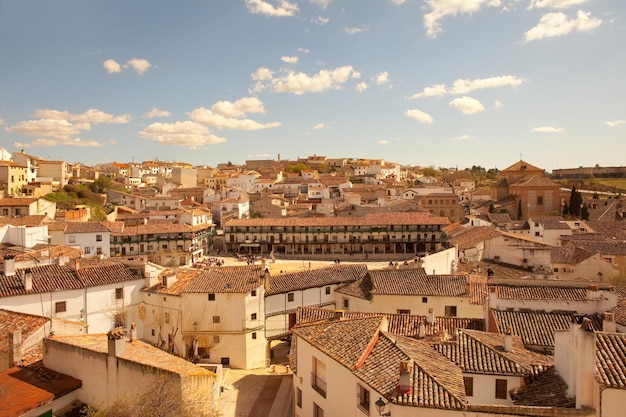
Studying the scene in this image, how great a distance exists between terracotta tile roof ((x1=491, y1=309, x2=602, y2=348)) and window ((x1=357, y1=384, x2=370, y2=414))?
9290 millimetres

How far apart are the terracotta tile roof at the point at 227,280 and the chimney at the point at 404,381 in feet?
52.0

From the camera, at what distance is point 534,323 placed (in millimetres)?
19062

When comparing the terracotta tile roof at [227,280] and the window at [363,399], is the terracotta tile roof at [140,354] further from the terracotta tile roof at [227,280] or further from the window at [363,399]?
the terracotta tile roof at [227,280]

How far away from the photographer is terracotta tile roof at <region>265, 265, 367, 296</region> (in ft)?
92.7

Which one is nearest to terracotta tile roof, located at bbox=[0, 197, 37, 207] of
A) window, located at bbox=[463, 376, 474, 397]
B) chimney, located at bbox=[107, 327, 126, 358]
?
chimney, located at bbox=[107, 327, 126, 358]

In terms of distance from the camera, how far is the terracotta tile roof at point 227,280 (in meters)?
25.2


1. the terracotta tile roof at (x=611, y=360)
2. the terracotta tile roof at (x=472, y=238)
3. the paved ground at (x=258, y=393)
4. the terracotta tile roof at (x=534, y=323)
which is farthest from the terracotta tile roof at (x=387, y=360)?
the terracotta tile roof at (x=472, y=238)

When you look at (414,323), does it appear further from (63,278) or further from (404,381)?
(63,278)

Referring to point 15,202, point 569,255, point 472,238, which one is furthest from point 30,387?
point 15,202

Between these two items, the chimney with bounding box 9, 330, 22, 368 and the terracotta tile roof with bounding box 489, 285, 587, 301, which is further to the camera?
the terracotta tile roof with bounding box 489, 285, 587, 301

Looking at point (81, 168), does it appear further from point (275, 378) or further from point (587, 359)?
point (587, 359)

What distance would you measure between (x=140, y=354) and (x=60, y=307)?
10.6 m

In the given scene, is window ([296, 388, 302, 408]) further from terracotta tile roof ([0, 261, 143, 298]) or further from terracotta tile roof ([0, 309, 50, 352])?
terracotta tile roof ([0, 261, 143, 298])

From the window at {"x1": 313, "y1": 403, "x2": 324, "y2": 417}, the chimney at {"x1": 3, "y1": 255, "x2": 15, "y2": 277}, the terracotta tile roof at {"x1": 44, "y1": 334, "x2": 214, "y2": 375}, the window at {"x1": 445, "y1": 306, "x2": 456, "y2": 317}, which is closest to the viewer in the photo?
the terracotta tile roof at {"x1": 44, "y1": 334, "x2": 214, "y2": 375}
